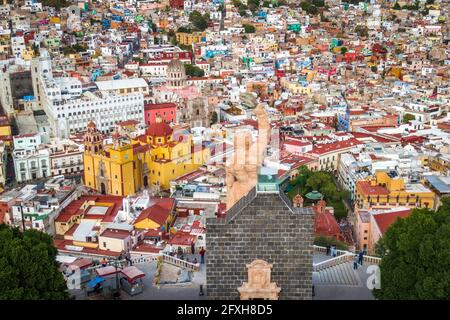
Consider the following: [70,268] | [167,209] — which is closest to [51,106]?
[167,209]

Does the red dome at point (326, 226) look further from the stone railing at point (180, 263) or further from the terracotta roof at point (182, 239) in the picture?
the stone railing at point (180, 263)

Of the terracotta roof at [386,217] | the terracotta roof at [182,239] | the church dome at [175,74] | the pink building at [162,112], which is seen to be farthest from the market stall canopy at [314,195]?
the church dome at [175,74]

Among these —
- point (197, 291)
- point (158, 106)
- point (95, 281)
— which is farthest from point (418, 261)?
point (158, 106)

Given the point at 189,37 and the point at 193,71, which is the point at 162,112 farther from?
the point at 189,37

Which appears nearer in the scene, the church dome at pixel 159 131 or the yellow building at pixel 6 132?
the church dome at pixel 159 131

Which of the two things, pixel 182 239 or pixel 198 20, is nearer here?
pixel 182 239

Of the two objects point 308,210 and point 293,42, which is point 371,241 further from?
point 293,42
